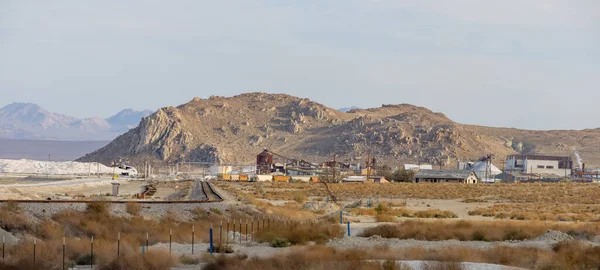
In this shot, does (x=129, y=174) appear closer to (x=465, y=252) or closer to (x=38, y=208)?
(x=38, y=208)

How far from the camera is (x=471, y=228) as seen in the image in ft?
116

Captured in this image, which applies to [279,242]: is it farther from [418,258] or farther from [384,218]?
[384,218]

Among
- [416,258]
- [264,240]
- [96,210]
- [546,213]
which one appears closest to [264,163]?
[546,213]

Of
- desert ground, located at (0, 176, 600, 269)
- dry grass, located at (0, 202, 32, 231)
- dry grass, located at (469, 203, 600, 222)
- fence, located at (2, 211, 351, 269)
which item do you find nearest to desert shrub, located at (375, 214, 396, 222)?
desert ground, located at (0, 176, 600, 269)

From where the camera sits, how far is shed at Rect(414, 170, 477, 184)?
124812 millimetres

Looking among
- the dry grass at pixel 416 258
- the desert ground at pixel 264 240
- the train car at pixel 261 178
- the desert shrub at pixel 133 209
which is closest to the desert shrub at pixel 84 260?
the desert ground at pixel 264 240

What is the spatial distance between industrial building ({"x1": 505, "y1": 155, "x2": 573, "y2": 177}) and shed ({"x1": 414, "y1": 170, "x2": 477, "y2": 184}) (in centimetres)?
4045

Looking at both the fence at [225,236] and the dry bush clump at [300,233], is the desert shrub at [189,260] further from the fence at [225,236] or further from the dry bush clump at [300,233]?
the dry bush clump at [300,233]

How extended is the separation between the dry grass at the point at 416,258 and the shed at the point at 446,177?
98.9 meters

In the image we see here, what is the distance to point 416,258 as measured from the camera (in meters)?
23.4

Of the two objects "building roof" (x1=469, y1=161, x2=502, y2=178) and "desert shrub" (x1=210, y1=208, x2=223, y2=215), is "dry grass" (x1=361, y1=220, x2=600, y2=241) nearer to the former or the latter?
"desert shrub" (x1=210, y1=208, x2=223, y2=215)

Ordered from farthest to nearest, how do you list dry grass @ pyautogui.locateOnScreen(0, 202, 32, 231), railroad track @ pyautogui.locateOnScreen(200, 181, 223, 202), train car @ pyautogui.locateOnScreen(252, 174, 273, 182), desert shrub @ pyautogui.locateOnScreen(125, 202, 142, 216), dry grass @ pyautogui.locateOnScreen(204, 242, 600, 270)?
→ 1. train car @ pyautogui.locateOnScreen(252, 174, 273, 182)
2. railroad track @ pyautogui.locateOnScreen(200, 181, 223, 202)
3. desert shrub @ pyautogui.locateOnScreen(125, 202, 142, 216)
4. dry grass @ pyautogui.locateOnScreen(0, 202, 32, 231)
5. dry grass @ pyautogui.locateOnScreen(204, 242, 600, 270)

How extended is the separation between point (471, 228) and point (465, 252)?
11443 millimetres

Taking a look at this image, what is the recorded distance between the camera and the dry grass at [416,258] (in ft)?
66.6
